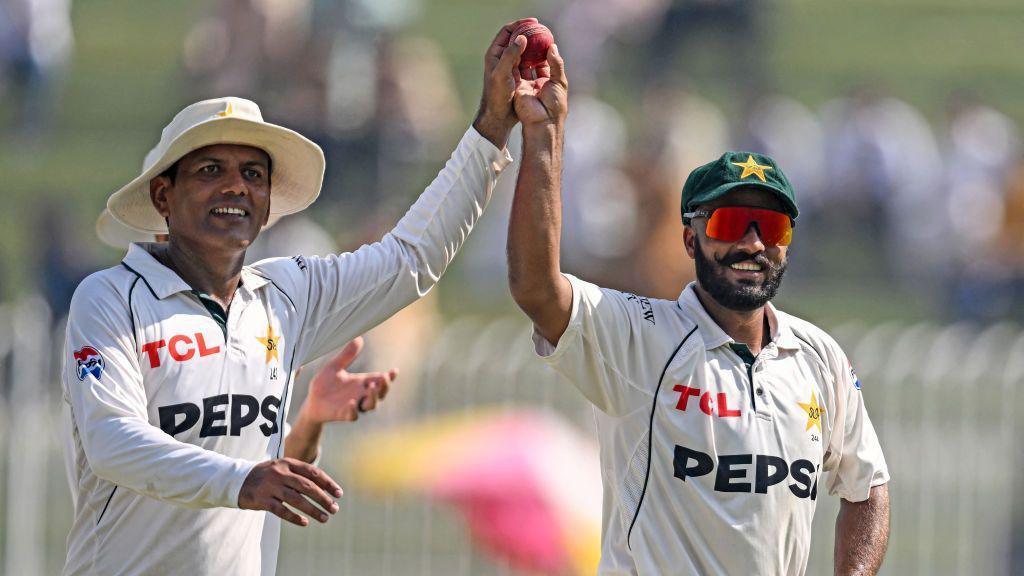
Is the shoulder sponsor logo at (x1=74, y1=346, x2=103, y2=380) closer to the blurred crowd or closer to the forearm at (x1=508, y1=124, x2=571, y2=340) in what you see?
the forearm at (x1=508, y1=124, x2=571, y2=340)

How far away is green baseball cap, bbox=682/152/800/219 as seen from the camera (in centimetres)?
402

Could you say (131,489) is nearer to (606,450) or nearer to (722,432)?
(606,450)

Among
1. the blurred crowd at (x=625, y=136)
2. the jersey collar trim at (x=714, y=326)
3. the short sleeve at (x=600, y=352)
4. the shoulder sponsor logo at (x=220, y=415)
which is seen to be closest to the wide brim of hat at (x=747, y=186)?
the jersey collar trim at (x=714, y=326)

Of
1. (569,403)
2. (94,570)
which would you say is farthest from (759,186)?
(569,403)

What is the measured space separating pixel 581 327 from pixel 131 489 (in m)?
1.14

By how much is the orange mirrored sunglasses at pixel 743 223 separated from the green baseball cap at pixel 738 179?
0.15 feet

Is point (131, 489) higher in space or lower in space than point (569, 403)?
lower

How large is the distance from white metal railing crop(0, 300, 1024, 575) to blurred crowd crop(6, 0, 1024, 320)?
88.3 inches

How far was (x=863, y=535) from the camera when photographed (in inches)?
167

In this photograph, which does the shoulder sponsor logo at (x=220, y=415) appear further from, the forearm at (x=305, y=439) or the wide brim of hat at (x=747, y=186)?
the wide brim of hat at (x=747, y=186)

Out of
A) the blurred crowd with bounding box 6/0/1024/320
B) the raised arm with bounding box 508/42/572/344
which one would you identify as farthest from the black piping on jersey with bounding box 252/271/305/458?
the blurred crowd with bounding box 6/0/1024/320

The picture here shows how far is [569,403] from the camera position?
8.74 meters

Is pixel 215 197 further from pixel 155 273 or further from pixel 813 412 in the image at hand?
pixel 813 412

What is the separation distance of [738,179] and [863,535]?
1027 mm
